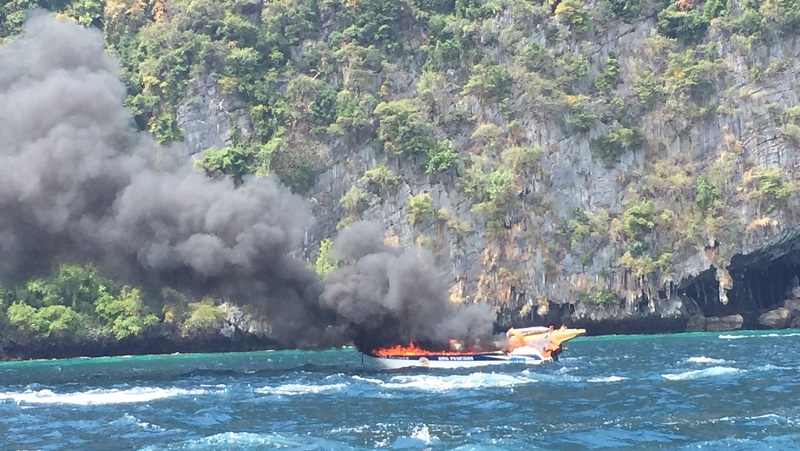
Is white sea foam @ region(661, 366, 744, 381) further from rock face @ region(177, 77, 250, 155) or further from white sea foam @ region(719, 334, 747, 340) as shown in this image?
rock face @ region(177, 77, 250, 155)

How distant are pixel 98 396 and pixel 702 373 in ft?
77.4

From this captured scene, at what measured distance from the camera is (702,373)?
45.0 m

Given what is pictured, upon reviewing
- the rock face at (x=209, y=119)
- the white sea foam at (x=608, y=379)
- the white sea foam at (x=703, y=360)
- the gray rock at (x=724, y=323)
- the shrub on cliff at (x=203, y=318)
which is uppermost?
the rock face at (x=209, y=119)

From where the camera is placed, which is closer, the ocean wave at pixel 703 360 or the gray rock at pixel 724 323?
the ocean wave at pixel 703 360

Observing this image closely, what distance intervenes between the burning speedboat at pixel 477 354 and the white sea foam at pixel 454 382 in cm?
420

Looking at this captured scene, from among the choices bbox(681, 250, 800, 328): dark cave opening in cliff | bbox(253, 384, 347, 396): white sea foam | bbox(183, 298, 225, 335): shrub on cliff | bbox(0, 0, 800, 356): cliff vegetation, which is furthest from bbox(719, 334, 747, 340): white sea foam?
bbox(253, 384, 347, 396): white sea foam

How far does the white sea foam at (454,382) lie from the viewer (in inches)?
1716

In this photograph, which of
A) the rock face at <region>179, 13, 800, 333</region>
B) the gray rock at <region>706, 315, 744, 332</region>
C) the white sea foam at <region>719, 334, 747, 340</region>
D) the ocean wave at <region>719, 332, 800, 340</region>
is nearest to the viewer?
the white sea foam at <region>719, 334, 747, 340</region>

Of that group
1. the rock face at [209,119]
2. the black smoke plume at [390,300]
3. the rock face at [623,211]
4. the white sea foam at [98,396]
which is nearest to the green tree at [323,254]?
the rock face at [623,211]

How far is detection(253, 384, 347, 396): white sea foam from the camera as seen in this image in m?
42.8

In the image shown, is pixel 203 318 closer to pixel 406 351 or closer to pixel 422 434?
pixel 406 351

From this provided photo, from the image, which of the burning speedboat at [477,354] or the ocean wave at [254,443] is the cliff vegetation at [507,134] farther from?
the ocean wave at [254,443]

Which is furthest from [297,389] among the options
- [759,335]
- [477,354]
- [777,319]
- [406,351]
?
[777,319]

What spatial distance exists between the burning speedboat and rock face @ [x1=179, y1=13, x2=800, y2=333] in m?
22.3
